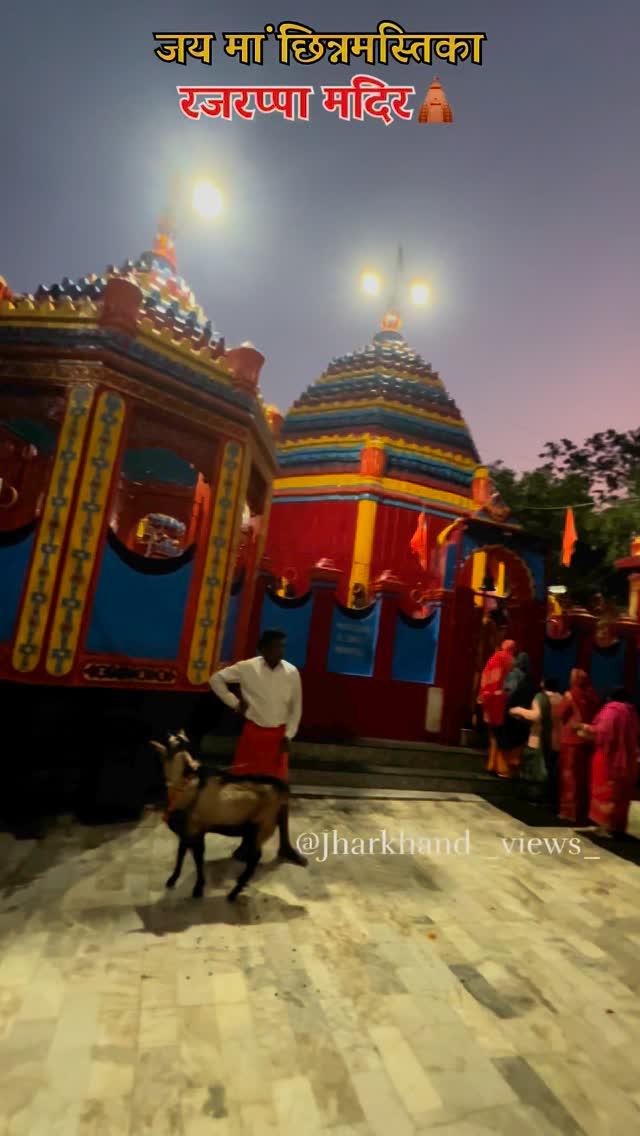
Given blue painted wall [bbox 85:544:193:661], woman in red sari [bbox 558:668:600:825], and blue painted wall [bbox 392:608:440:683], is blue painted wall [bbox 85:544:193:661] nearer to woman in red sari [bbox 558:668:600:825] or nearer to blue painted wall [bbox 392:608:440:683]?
blue painted wall [bbox 392:608:440:683]

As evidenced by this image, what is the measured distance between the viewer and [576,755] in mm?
6188

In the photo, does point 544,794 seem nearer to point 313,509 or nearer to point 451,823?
point 451,823

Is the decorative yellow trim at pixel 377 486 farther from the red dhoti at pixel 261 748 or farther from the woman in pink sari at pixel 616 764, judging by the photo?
the red dhoti at pixel 261 748

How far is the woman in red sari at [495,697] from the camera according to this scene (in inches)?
282

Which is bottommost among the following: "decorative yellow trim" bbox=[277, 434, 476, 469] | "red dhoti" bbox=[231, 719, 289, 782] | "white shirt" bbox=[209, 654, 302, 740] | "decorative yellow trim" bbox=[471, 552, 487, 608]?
"red dhoti" bbox=[231, 719, 289, 782]

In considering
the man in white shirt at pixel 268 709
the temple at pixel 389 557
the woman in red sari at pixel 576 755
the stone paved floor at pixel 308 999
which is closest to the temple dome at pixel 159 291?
the temple at pixel 389 557

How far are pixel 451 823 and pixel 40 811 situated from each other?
Result: 3973 mm

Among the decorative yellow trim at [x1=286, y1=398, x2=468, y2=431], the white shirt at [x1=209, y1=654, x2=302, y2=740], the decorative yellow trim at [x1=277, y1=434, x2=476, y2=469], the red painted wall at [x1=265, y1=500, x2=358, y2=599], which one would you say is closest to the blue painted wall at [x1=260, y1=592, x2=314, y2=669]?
the white shirt at [x1=209, y1=654, x2=302, y2=740]

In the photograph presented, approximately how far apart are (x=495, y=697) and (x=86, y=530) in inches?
218

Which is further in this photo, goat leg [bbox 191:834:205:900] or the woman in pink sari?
the woman in pink sari

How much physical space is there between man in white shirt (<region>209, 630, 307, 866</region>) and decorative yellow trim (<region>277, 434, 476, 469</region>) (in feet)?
33.3

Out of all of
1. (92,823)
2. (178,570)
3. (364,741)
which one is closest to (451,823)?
(364,741)

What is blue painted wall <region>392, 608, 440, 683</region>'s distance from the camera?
793cm

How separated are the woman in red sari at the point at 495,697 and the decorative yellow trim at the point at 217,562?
3901 millimetres
